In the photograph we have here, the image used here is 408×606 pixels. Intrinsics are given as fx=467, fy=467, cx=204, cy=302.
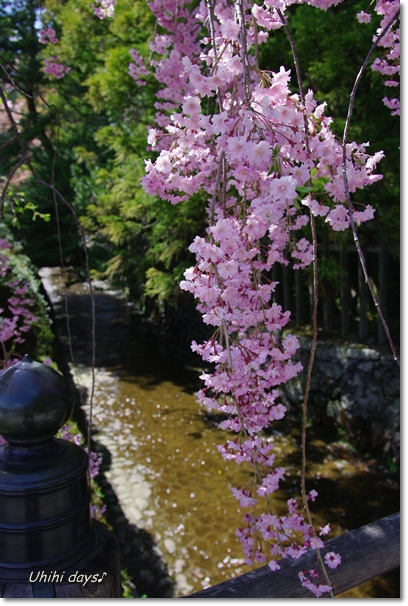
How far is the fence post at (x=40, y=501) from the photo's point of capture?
2.36ft

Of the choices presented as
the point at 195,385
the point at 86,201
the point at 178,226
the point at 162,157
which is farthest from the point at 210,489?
the point at 86,201

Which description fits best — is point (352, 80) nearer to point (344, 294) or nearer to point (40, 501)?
point (344, 294)

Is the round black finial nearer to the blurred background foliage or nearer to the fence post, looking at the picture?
the fence post

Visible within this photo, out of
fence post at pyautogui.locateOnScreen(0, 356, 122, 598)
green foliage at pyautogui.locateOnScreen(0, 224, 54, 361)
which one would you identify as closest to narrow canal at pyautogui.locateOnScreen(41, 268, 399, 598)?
green foliage at pyautogui.locateOnScreen(0, 224, 54, 361)

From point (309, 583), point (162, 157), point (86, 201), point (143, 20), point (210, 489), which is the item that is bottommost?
point (210, 489)

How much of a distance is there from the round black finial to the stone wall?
12.4 ft

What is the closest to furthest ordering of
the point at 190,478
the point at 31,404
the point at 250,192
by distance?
the point at 31,404
the point at 250,192
the point at 190,478

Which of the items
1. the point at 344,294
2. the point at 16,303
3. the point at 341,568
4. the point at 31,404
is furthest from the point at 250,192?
the point at 344,294

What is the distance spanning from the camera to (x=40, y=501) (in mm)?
729

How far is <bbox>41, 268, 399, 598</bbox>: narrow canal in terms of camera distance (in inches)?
129

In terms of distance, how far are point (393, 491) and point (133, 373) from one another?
3.92 metres

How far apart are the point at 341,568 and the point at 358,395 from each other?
3418mm

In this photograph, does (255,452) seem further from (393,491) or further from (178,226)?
(178,226)

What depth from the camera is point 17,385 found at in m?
0.74
